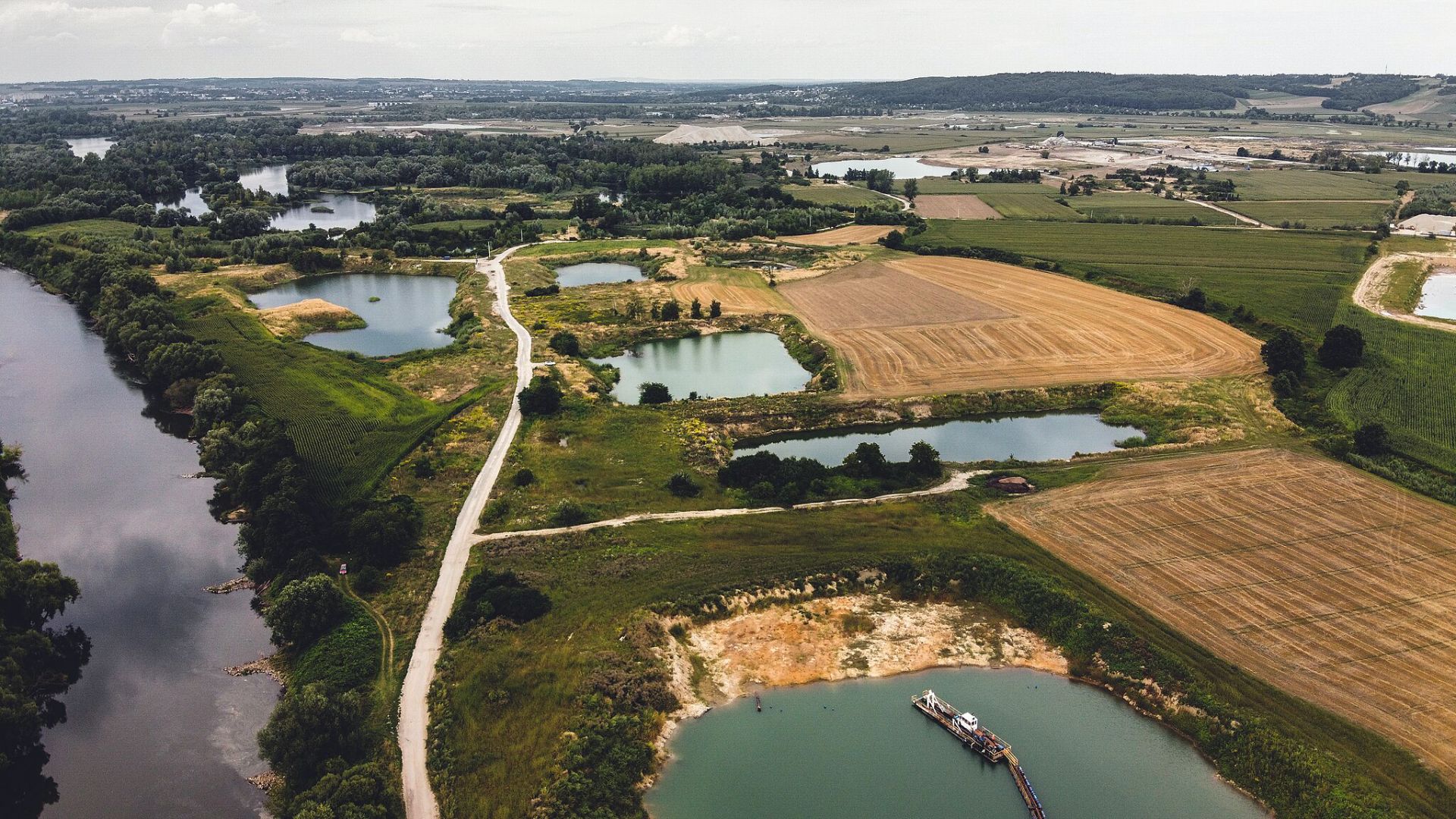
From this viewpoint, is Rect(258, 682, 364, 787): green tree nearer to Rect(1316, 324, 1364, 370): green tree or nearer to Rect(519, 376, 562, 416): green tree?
Rect(519, 376, 562, 416): green tree

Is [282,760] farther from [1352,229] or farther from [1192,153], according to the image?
[1192,153]

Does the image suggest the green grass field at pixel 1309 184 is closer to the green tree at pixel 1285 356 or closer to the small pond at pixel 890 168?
the small pond at pixel 890 168

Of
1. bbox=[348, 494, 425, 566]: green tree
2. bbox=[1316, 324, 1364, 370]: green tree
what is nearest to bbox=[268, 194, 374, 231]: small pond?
bbox=[348, 494, 425, 566]: green tree

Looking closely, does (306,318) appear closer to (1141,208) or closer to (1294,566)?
(1294,566)

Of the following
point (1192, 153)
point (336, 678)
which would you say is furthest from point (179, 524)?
point (1192, 153)

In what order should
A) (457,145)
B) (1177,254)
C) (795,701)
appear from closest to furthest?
(795,701)
(1177,254)
(457,145)

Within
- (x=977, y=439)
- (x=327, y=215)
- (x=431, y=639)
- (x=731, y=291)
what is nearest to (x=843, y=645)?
(x=431, y=639)

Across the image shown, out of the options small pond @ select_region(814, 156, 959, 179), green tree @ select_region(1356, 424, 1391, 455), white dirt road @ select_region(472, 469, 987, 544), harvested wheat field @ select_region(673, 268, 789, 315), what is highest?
small pond @ select_region(814, 156, 959, 179)
